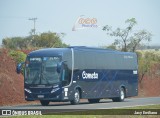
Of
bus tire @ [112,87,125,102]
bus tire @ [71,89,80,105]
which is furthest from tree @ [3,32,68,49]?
bus tire @ [71,89,80,105]

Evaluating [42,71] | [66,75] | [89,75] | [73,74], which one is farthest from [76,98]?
[42,71]

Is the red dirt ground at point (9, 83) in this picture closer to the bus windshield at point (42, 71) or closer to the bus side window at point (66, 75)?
the bus windshield at point (42, 71)

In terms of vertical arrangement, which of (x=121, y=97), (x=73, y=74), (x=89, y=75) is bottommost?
(x=121, y=97)

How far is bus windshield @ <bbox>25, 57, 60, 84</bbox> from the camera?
3073 centimetres

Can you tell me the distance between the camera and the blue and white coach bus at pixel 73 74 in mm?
30844

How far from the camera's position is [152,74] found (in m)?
71.7

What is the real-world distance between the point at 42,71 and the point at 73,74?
2.16 m

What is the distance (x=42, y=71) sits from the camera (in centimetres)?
3081

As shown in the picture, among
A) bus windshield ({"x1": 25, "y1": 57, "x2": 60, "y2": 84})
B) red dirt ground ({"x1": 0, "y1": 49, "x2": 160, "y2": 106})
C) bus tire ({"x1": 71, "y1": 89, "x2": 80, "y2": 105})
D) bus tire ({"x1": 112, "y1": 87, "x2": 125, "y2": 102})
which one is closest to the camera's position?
bus windshield ({"x1": 25, "y1": 57, "x2": 60, "y2": 84})

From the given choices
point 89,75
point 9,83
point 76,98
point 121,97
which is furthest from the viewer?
point 9,83

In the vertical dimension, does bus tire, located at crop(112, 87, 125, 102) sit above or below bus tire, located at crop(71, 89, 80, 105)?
below

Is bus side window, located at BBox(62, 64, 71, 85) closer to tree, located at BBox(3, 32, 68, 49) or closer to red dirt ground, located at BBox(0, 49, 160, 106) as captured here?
red dirt ground, located at BBox(0, 49, 160, 106)

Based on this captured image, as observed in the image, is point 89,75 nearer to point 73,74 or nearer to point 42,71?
point 73,74

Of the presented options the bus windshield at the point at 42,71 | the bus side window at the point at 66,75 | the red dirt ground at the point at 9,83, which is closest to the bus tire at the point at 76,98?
the bus side window at the point at 66,75
